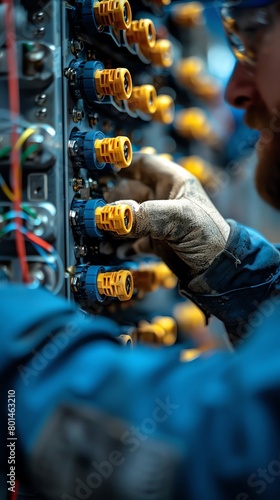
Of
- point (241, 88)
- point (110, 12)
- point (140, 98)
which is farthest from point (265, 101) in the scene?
point (110, 12)

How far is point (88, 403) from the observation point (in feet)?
2.08

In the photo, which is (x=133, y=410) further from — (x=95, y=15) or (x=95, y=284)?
(x=95, y=15)

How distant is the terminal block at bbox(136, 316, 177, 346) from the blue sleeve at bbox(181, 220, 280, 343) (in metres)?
0.20

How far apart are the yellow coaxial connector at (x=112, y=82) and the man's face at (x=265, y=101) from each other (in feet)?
0.86

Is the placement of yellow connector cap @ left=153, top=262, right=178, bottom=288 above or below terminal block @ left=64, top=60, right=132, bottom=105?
below

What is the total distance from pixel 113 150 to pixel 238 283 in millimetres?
304

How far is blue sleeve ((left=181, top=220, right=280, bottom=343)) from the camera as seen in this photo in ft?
3.48

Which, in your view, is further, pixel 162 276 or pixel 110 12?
pixel 162 276

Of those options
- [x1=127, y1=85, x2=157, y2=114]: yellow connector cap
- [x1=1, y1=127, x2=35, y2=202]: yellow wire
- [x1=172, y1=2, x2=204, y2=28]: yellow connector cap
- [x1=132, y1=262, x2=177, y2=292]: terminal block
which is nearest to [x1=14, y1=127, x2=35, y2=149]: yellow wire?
[x1=1, y1=127, x2=35, y2=202]: yellow wire

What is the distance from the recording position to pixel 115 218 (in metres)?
0.96

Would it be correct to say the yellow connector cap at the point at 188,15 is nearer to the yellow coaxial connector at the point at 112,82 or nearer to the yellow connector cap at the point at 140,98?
the yellow connector cap at the point at 140,98

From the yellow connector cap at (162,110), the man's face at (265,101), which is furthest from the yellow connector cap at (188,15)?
the man's face at (265,101)

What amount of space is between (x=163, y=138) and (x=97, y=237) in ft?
2.08

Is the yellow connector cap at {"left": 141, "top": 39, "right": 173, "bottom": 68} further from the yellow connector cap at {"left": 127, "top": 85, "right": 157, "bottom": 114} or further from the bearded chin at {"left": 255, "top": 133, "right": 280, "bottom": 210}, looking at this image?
the bearded chin at {"left": 255, "top": 133, "right": 280, "bottom": 210}
